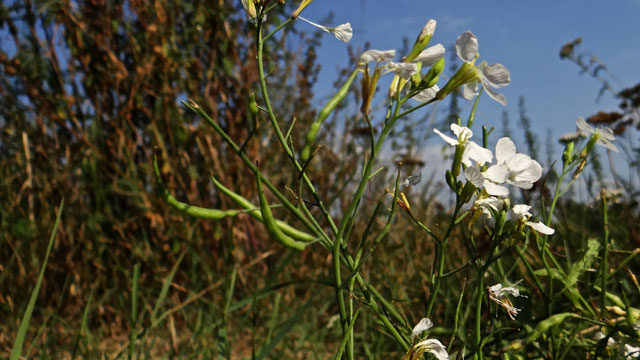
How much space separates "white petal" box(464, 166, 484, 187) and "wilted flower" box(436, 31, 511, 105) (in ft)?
0.31

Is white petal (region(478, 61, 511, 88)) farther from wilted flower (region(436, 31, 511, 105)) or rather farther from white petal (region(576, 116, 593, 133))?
white petal (region(576, 116, 593, 133))

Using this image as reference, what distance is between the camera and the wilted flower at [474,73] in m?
0.61

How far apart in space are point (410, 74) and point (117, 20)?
2287mm

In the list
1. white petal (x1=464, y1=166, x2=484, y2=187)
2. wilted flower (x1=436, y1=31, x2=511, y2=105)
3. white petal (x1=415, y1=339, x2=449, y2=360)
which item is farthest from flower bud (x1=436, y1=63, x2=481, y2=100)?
white petal (x1=415, y1=339, x2=449, y2=360)

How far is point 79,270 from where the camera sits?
7.77ft

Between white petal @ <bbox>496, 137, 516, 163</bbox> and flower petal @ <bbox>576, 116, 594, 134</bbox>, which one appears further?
flower petal @ <bbox>576, 116, 594, 134</bbox>

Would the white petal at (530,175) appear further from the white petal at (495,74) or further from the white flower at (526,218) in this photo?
the white petal at (495,74)

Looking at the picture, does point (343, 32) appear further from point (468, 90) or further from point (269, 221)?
point (269, 221)

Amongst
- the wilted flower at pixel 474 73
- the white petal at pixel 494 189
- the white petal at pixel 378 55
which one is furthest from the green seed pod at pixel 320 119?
the white petal at pixel 494 189

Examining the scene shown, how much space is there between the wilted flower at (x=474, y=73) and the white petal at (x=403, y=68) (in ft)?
0.17

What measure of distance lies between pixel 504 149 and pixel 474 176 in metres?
0.12

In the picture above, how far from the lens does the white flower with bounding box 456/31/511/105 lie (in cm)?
61

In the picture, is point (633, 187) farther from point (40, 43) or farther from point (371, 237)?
point (40, 43)

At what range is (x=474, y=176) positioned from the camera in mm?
643
